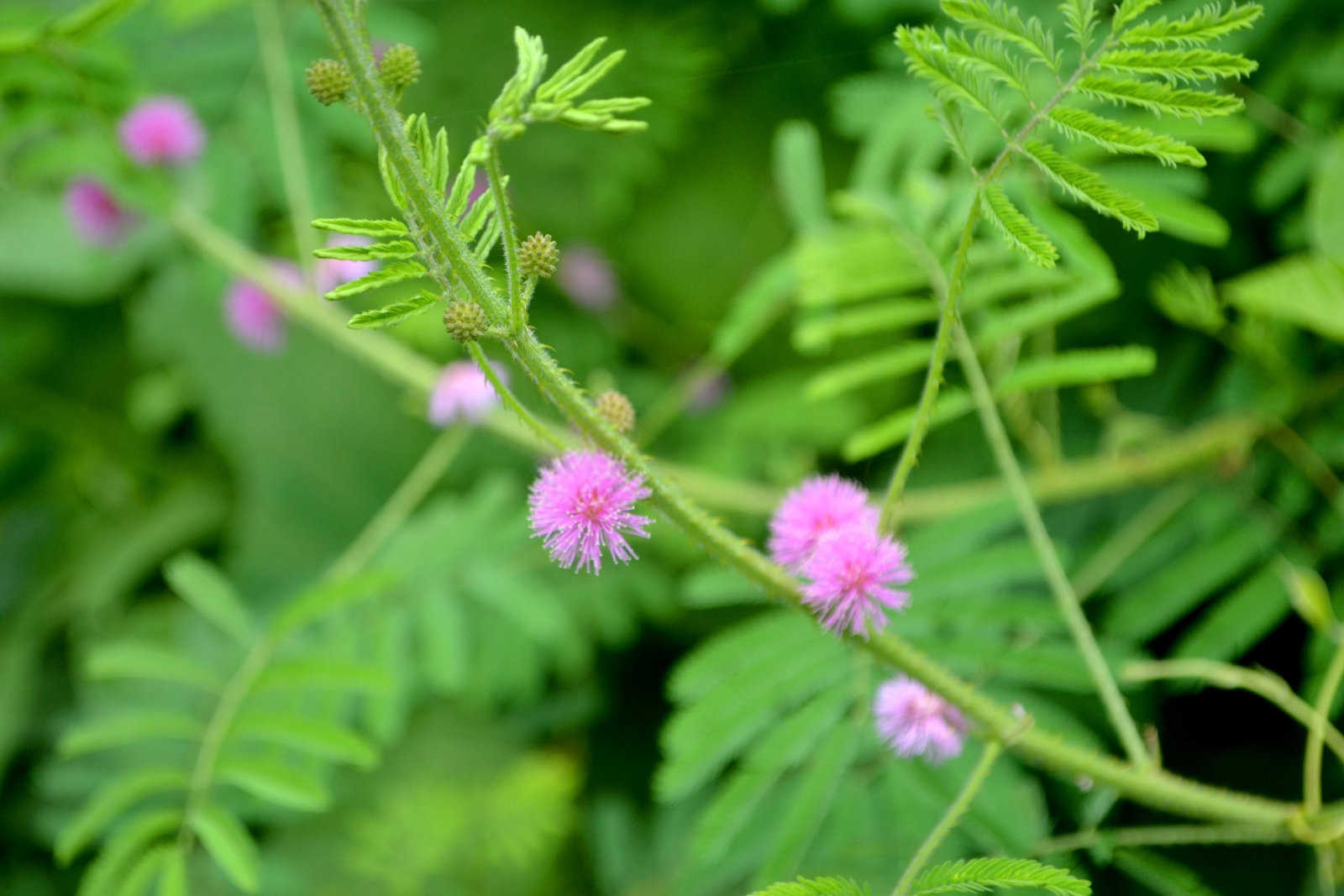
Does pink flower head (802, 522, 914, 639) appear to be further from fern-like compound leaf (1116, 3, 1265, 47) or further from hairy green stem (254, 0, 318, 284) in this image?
hairy green stem (254, 0, 318, 284)

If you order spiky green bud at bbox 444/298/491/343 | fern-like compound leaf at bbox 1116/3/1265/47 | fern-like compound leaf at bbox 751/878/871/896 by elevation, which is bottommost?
fern-like compound leaf at bbox 751/878/871/896

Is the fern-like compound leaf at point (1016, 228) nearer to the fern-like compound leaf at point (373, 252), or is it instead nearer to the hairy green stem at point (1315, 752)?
the fern-like compound leaf at point (373, 252)

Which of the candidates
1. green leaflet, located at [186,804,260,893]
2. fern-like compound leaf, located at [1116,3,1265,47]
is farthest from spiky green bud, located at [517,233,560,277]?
green leaflet, located at [186,804,260,893]

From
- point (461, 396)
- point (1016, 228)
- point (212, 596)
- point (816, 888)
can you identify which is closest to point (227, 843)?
point (212, 596)

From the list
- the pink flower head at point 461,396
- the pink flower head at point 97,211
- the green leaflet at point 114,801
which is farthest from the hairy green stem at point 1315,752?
the pink flower head at point 97,211

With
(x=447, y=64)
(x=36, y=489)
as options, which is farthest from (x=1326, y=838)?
(x=36, y=489)

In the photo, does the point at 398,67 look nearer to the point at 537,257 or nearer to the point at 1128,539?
the point at 537,257

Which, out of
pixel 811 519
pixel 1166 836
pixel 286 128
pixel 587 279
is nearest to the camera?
pixel 811 519
